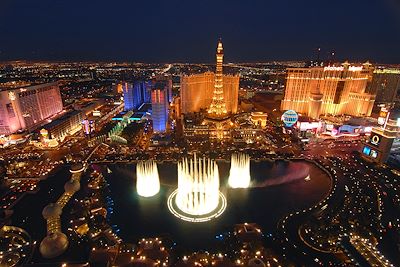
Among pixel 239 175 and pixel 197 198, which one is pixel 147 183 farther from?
pixel 239 175

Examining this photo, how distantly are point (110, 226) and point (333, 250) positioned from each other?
28.1m

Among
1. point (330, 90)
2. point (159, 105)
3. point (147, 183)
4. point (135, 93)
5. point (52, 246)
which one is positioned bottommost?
point (147, 183)

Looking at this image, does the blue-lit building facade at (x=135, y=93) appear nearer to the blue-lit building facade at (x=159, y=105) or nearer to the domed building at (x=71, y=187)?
the blue-lit building facade at (x=159, y=105)

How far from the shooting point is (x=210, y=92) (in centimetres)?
8725

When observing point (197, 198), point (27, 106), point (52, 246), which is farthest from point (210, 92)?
point (52, 246)

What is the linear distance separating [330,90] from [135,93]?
66.4 meters

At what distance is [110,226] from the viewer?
3216 centimetres

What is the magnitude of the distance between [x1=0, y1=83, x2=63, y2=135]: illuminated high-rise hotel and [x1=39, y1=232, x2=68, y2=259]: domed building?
1888 inches

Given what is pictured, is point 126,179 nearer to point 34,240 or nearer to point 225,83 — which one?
point 34,240

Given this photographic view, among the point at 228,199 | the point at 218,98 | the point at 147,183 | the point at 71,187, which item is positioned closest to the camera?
the point at 228,199

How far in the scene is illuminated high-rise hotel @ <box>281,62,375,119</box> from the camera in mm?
75188

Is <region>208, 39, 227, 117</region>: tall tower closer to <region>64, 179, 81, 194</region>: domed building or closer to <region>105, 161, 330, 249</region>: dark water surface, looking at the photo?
<region>105, 161, 330, 249</region>: dark water surface

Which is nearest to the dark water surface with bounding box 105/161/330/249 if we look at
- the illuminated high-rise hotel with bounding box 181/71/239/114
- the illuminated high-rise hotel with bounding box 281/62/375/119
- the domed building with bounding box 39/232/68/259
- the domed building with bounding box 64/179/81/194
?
the domed building with bounding box 64/179/81/194

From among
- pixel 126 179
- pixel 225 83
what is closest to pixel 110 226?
pixel 126 179
